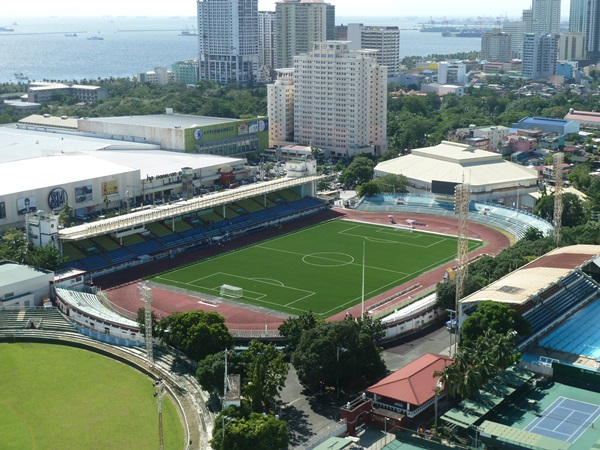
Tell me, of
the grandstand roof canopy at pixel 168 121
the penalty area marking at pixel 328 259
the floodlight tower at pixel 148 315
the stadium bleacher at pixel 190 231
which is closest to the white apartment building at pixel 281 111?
the grandstand roof canopy at pixel 168 121

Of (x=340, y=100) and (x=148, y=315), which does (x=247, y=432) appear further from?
(x=340, y=100)

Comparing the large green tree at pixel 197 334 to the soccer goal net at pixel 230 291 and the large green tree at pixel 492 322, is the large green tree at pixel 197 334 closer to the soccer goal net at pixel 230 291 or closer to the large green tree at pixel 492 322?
the large green tree at pixel 492 322

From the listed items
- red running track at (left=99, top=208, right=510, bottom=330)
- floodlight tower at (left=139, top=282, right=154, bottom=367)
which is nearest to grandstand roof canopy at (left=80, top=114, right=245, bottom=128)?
red running track at (left=99, top=208, right=510, bottom=330)

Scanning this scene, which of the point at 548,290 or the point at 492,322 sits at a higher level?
the point at 492,322

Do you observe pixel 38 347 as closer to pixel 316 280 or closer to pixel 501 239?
pixel 316 280

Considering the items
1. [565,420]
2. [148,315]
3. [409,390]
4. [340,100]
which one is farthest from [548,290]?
[340,100]
